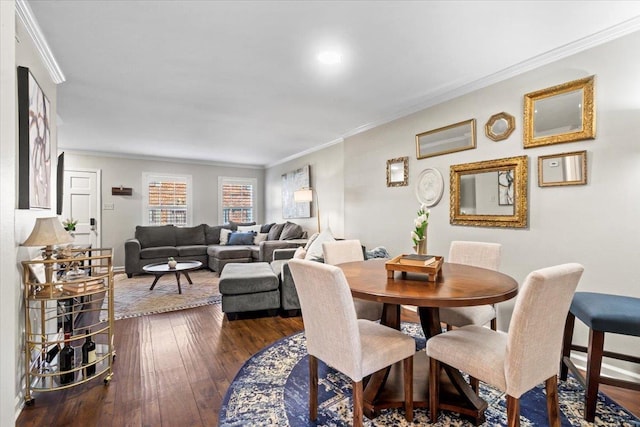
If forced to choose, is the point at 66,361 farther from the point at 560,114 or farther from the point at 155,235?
the point at 155,235

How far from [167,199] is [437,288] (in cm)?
669

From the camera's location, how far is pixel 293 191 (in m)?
6.45

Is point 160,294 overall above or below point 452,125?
below

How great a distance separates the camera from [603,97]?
2107mm

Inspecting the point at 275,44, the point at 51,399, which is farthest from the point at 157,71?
the point at 51,399

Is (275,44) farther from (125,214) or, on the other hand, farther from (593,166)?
(125,214)

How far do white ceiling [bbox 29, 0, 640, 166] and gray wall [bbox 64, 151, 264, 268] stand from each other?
2410mm

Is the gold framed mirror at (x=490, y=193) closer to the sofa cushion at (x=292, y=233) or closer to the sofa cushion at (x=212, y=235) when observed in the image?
the sofa cushion at (x=292, y=233)

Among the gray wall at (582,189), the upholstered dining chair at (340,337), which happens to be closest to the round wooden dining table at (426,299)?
the upholstered dining chair at (340,337)

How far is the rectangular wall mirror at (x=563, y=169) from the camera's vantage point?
221 cm

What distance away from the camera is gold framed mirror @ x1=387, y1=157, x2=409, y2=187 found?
364cm

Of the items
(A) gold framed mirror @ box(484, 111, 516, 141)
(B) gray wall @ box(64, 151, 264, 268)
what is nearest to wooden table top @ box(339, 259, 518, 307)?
(A) gold framed mirror @ box(484, 111, 516, 141)

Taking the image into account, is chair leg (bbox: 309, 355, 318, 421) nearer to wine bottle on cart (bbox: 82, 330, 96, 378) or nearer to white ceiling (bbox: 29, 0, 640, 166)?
wine bottle on cart (bbox: 82, 330, 96, 378)

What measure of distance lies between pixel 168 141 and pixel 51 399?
13.6ft
